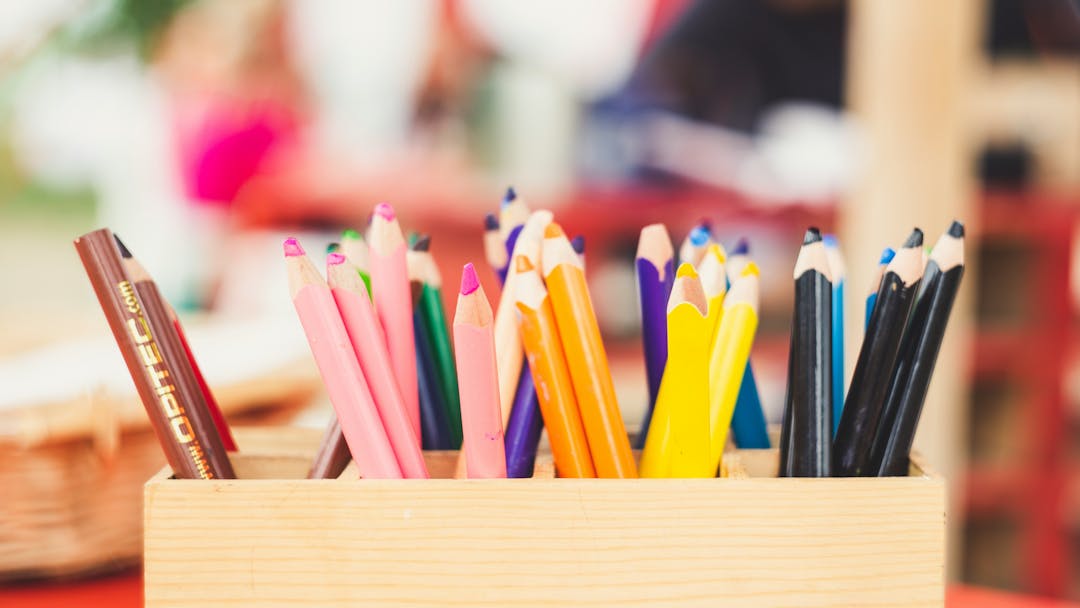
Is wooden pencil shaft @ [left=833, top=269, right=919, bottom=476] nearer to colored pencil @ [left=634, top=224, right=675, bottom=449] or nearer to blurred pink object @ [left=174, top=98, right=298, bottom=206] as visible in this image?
colored pencil @ [left=634, top=224, right=675, bottom=449]

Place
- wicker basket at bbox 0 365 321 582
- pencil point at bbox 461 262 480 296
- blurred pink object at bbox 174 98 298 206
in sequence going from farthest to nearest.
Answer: blurred pink object at bbox 174 98 298 206 < wicker basket at bbox 0 365 321 582 < pencil point at bbox 461 262 480 296

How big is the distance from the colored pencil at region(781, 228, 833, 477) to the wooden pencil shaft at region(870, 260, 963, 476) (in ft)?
0.06

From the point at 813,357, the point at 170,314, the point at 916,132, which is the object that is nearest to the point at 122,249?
the point at 170,314

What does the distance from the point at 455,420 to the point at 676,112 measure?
1.02 meters

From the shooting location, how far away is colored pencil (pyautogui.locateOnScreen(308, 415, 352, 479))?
0.35 metres

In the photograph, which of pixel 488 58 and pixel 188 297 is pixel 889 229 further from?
pixel 188 297

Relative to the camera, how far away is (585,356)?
0.33 meters

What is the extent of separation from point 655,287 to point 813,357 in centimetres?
6

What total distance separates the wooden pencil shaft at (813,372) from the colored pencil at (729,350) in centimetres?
2

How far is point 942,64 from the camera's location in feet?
3.78

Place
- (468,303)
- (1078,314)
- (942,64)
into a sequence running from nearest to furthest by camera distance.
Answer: (468,303)
(942,64)
(1078,314)

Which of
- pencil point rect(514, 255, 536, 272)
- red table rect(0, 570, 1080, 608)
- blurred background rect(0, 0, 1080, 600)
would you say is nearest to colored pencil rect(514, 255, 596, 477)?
pencil point rect(514, 255, 536, 272)

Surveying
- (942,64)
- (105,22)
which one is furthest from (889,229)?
(105,22)

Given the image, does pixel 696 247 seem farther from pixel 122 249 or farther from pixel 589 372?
pixel 122 249
